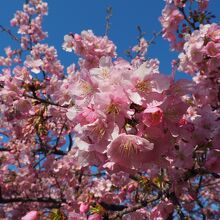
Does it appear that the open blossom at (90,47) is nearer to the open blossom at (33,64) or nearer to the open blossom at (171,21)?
the open blossom at (33,64)

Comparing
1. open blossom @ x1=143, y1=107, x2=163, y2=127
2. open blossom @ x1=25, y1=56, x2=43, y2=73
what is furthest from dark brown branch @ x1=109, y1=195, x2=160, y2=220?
open blossom @ x1=25, y1=56, x2=43, y2=73

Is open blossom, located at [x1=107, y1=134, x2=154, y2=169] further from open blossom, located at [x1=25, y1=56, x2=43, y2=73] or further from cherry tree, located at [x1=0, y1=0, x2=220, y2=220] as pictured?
open blossom, located at [x1=25, y1=56, x2=43, y2=73]

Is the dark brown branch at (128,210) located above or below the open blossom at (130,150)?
below

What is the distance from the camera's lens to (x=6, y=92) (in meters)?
3.16

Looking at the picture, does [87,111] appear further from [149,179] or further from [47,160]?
[47,160]

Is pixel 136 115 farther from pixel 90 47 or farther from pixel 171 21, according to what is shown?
pixel 171 21

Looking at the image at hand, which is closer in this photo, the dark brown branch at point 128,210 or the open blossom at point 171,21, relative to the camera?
the dark brown branch at point 128,210

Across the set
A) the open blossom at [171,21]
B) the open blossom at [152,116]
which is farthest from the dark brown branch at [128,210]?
the open blossom at [171,21]

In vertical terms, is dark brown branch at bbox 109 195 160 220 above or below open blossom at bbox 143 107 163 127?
below

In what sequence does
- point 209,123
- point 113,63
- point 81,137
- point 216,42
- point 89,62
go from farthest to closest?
point 89,62, point 216,42, point 209,123, point 113,63, point 81,137

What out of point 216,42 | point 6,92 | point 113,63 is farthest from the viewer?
point 6,92

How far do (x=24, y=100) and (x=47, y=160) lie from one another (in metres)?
2.89

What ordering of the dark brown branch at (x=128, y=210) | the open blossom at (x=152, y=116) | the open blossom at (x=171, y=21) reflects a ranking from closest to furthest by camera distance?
the open blossom at (x=152, y=116) → the dark brown branch at (x=128, y=210) → the open blossom at (x=171, y=21)

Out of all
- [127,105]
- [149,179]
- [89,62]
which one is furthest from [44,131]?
[127,105]
